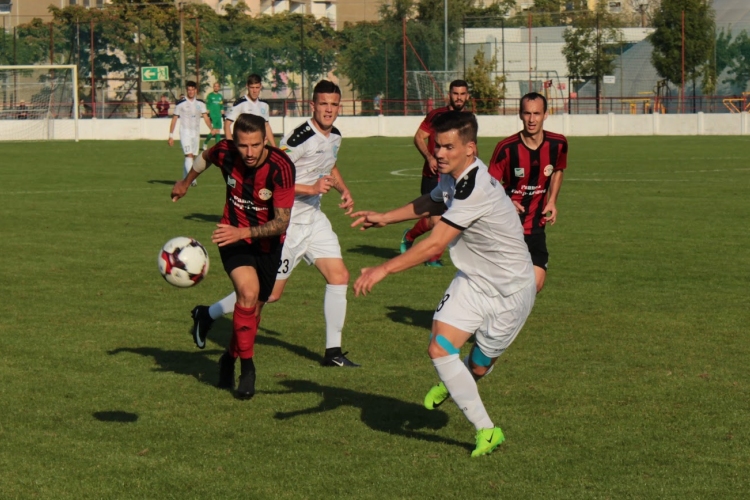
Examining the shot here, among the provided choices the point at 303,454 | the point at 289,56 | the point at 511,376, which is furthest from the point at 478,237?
the point at 289,56

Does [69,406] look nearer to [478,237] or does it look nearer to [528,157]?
[478,237]

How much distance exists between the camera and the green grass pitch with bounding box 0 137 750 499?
5902 millimetres

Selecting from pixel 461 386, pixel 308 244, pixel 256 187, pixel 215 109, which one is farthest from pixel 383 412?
pixel 215 109

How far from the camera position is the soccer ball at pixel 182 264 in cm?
785

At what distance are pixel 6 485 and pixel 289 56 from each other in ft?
166

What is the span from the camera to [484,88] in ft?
184

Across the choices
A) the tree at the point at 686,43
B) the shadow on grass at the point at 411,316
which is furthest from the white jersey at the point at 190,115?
the tree at the point at 686,43

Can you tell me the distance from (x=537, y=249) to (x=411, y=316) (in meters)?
1.84

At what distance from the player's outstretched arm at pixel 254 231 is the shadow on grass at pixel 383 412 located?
43.9 inches

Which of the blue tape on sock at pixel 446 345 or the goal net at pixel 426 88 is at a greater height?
the goal net at pixel 426 88

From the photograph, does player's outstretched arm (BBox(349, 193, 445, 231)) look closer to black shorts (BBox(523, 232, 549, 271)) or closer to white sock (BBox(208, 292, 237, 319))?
white sock (BBox(208, 292, 237, 319))

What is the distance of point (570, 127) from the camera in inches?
2036

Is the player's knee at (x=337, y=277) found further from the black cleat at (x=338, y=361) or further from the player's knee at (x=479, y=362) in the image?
the player's knee at (x=479, y=362)

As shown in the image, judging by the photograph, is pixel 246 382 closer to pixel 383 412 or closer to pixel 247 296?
pixel 247 296
